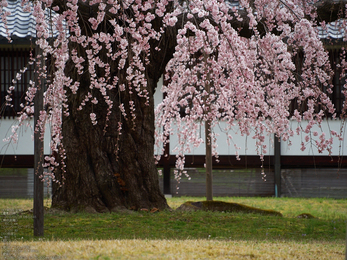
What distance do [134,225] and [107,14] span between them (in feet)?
10.3

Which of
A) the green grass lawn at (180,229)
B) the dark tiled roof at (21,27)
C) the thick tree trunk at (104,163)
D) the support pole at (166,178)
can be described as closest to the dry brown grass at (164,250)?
the green grass lawn at (180,229)

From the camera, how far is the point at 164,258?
3.73 meters

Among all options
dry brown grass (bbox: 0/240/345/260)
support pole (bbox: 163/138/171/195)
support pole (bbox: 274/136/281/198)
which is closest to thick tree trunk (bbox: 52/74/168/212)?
dry brown grass (bbox: 0/240/345/260)

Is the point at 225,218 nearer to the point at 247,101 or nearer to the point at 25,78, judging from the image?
the point at 247,101

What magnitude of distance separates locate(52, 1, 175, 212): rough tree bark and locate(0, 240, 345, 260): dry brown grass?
7.71 ft

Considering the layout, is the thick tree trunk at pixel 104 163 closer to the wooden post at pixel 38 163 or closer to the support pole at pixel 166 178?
the wooden post at pixel 38 163

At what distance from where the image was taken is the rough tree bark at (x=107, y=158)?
275 inches

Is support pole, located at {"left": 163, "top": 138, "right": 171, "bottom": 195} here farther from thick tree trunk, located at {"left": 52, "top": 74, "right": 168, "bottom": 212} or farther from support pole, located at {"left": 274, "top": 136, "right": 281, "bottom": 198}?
thick tree trunk, located at {"left": 52, "top": 74, "right": 168, "bottom": 212}

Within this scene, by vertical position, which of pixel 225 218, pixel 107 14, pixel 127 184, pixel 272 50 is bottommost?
pixel 225 218

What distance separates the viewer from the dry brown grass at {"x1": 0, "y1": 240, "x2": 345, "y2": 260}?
386 centimetres

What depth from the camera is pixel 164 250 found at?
4086 millimetres

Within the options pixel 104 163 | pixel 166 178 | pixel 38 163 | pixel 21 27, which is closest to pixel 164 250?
pixel 38 163

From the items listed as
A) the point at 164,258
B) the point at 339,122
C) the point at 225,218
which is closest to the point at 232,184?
the point at 339,122

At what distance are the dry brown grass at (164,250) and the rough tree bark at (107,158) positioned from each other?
235 cm
